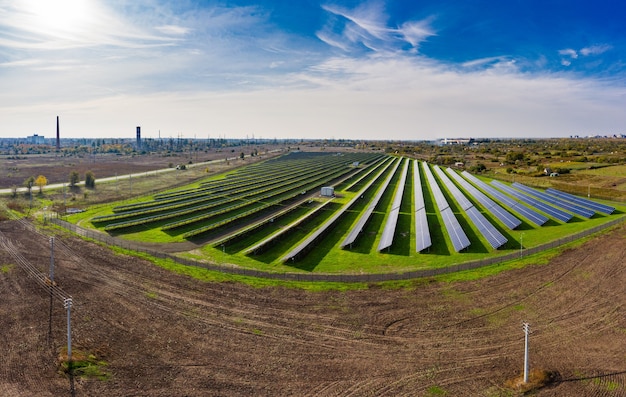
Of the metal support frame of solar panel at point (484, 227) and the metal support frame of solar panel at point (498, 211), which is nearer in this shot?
the metal support frame of solar panel at point (484, 227)

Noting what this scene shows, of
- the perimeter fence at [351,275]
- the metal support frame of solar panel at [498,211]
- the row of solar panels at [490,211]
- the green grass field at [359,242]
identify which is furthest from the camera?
the metal support frame of solar panel at [498,211]

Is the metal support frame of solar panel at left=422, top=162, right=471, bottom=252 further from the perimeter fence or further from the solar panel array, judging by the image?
the solar panel array

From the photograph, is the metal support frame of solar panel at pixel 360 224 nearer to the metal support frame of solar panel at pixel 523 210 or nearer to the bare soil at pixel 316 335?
the bare soil at pixel 316 335

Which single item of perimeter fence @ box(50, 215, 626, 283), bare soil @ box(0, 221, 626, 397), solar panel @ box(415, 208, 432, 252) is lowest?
bare soil @ box(0, 221, 626, 397)

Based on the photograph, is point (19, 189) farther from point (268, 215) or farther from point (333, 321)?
point (333, 321)

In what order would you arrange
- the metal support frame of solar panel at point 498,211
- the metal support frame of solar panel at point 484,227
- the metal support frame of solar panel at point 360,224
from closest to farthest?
the metal support frame of solar panel at point 484,227, the metal support frame of solar panel at point 360,224, the metal support frame of solar panel at point 498,211

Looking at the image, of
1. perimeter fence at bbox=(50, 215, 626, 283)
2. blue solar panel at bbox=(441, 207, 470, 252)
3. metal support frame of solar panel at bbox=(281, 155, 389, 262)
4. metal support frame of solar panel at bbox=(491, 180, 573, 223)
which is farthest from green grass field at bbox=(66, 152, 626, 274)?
perimeter fence at bbox=(50, 215, 626, 283)

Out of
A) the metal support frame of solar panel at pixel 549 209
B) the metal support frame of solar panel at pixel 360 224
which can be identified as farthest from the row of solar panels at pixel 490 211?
the metal support frame of solar panel at pixel 360 224
